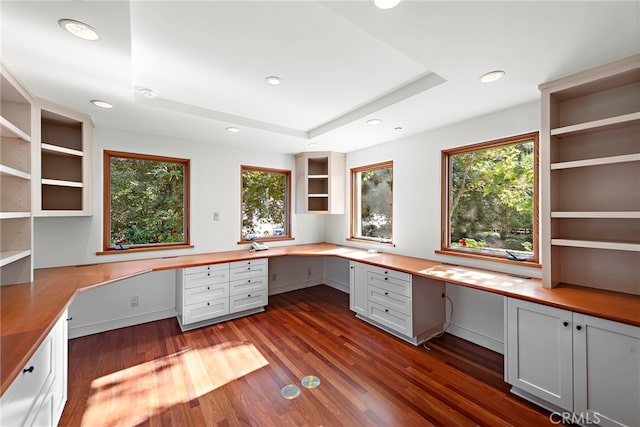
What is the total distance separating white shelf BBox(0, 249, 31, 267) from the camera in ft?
5.87

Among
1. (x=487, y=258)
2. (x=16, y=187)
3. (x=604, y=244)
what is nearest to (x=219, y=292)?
(x=16, y=187)

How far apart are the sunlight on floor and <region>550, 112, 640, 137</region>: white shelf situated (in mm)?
3273

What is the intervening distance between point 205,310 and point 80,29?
293 centimetres

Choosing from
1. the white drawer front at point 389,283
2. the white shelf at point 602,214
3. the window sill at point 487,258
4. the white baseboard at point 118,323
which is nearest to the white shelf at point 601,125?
the white shelf at point 602,214

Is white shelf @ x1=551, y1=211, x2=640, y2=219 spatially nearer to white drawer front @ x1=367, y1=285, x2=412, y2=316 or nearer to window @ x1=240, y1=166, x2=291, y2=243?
white drawer front @ x1=367, y1=285, x2=412, y2=316

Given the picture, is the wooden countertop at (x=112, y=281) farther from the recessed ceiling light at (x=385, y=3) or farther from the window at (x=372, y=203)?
the recessed ceiling light at (x=385, y=3)

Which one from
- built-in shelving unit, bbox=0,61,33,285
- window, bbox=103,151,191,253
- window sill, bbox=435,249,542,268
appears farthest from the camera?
window, bbox=103,151,191,253

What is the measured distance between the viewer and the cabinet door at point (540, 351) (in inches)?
71.1

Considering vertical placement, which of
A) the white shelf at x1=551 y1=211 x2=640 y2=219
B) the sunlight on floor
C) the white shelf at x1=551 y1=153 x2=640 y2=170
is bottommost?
the sunlight on floor

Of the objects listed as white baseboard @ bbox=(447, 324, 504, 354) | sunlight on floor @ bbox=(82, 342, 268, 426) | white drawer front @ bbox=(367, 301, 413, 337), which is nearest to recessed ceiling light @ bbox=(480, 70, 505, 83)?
white drawer front @ bbox=(367, 301, 413, 337)

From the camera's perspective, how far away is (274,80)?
7.33ft

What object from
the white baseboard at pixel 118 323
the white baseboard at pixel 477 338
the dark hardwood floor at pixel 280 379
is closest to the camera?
the dark hardwood floor at pixel 280 379

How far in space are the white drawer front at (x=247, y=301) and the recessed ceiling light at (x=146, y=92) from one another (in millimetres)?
2499

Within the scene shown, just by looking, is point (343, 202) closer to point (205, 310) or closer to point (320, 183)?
point (320, 183)
